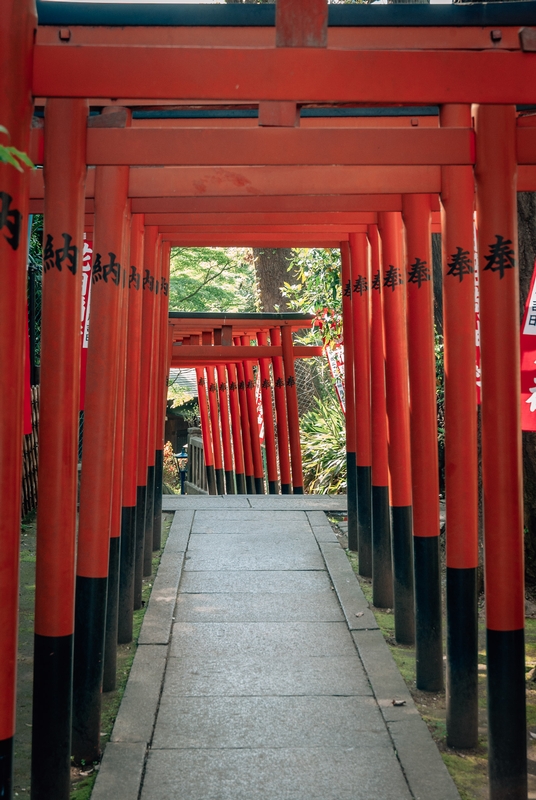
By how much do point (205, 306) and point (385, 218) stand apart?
50.0 ft

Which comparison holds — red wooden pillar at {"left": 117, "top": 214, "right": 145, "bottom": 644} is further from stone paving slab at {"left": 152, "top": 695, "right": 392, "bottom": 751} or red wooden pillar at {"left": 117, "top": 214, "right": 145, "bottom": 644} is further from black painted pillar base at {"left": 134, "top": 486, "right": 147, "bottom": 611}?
stone paving slab at {"left": 152, "top": 695, "right": 392, "bottom": 751}

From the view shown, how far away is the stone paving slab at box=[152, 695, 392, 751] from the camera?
438 centimetres

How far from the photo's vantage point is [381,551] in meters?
6.89

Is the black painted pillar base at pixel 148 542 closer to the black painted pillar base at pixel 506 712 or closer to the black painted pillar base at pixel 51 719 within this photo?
the black painted pillar base at pixel 51 719

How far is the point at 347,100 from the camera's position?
3.46 metres

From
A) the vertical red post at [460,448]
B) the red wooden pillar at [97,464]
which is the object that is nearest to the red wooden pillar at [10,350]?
the red wooden pillar at [97,464]

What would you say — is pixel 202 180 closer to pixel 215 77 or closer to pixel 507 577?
pixel 215 77

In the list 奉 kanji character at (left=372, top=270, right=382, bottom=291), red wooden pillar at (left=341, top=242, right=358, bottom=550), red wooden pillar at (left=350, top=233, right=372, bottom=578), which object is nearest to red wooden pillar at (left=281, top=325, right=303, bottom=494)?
red wooden pillar at (left=341, top=242, right=358, bottom=550)

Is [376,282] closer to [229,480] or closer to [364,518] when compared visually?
[364,518]

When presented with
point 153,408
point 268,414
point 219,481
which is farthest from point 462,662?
point 219,481

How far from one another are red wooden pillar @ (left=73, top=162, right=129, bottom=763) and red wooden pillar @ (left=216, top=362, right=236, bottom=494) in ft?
43.4

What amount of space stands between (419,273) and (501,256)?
1.45m

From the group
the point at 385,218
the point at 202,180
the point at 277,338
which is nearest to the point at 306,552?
the point at 385,218

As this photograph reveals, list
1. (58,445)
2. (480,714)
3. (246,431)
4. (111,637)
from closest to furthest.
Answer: (58,445) → (480,714) → (111,637) → (246,431)
